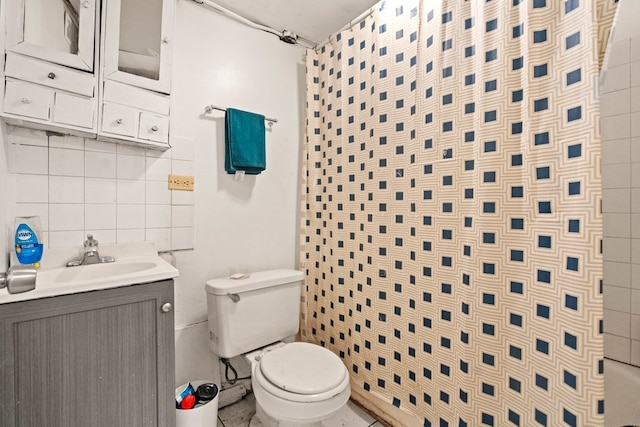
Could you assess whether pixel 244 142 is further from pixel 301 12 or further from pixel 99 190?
pixel 301 12

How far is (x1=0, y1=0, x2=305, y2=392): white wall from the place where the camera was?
115cm

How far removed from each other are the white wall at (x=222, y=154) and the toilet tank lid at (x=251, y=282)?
156mm

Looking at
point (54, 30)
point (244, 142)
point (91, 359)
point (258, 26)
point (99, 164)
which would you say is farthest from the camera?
point (258, 26)

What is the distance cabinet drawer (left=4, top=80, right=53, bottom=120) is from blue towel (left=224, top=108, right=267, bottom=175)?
72 cm

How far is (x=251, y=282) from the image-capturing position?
1.43 meters

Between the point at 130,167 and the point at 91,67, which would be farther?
the point at 130,167

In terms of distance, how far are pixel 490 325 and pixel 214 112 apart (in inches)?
64.4

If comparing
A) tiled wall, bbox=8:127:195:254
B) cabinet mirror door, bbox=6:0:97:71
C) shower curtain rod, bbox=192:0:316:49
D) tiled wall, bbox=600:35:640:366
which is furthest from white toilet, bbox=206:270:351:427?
shower curtain rod, bbox=192:0:316:49

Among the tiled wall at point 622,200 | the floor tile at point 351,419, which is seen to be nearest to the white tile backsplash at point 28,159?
the floor tile at point 351,419

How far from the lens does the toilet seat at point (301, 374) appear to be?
3.52 feet

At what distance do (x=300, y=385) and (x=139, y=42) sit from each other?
1.54 metres

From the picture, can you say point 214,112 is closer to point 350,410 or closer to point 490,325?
point 490,325

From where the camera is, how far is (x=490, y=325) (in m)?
1.04

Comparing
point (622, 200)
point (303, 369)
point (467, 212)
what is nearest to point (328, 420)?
point (303, 369)
